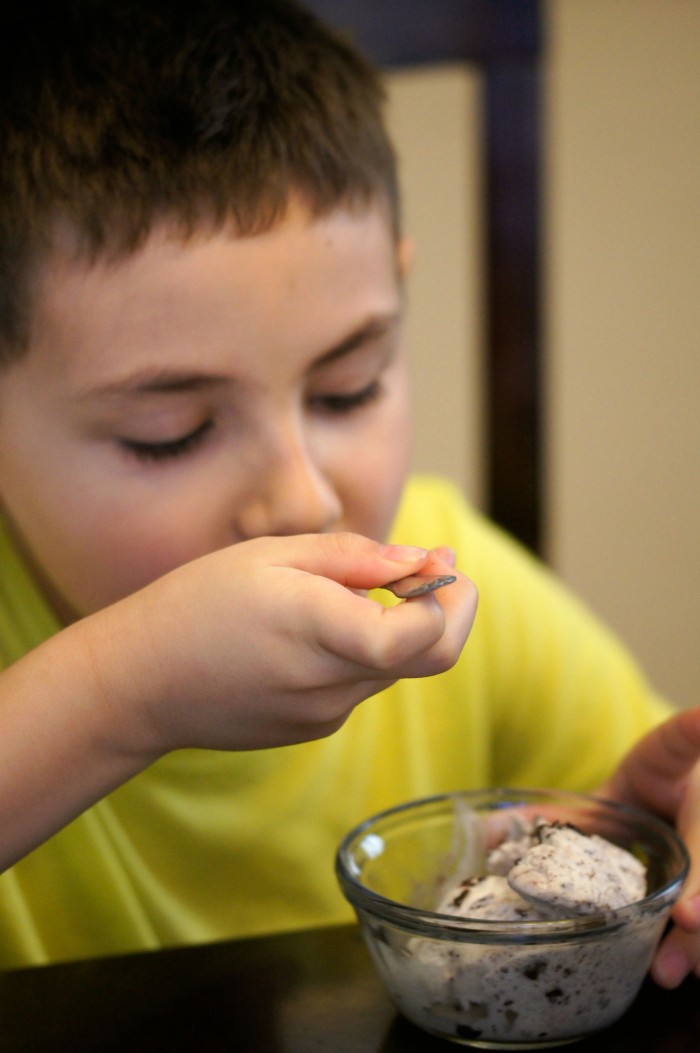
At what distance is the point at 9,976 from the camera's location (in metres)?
0.54

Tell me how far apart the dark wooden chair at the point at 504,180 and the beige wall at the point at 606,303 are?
35 mm

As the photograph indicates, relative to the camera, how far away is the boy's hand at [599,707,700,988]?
0.49 m

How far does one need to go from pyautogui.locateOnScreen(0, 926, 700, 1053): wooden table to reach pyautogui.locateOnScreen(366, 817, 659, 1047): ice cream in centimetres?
2

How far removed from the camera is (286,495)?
63 cm

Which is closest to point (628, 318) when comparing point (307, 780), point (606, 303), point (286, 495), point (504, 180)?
point (606, 303)

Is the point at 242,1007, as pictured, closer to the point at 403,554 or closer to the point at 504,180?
the point at 403,554

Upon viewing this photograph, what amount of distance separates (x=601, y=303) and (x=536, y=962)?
1531 mm

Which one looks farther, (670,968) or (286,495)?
(286,495)

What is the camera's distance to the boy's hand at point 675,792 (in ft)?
1.61

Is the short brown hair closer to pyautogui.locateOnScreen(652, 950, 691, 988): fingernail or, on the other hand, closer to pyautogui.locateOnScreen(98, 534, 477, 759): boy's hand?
pyautogui.locateOnScreen(98, 534, 477, 759): boy's hand

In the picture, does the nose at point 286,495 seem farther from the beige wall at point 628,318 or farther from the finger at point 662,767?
the beige wall at point 628,318

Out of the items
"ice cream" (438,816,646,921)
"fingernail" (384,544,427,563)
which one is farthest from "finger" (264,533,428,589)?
"ice cream" (438,816,646,921)

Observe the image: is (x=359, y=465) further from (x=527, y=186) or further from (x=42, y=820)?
(x=527, y=186)

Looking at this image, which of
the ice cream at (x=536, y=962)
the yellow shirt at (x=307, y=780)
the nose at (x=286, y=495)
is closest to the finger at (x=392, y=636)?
the ice cream at (x=536, y=962)
